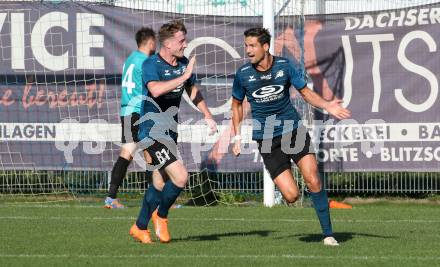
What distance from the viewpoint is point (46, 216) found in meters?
13.1

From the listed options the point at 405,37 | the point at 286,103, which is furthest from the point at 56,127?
the point at 286,103

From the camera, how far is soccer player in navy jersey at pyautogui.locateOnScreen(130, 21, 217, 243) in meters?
9.73

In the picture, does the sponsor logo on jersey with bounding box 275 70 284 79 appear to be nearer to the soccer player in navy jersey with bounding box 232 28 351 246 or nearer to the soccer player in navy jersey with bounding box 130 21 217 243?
the soccer player in navy jersey with bounding box 232 28 351 246

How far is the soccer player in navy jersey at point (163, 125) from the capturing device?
973cm

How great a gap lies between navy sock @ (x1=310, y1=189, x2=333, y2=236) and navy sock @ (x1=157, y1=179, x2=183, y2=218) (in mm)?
1358

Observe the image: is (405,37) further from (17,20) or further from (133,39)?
(17,20)

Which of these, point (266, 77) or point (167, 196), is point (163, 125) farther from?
point (266, 77)

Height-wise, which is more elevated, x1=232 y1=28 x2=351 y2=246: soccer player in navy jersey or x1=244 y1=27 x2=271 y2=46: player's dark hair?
x1=244 y1=27 x2=271 y2=46: player's dark hair

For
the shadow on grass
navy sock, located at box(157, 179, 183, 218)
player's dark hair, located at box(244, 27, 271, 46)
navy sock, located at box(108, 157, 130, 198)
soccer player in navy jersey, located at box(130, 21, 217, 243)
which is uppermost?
player's dark hair, located at box(244, 27, 271, 46)

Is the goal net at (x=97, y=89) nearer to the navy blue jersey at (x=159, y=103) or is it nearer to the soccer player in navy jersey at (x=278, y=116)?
the soccer player in navy jersey at (x=278, y=116)

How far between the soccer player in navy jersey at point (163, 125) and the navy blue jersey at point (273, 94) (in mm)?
494

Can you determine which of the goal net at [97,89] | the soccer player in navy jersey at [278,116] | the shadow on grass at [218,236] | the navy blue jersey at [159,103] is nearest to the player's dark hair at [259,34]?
the soccer player in navy jersey at [278,116]

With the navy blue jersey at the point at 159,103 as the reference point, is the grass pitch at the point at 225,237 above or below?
below

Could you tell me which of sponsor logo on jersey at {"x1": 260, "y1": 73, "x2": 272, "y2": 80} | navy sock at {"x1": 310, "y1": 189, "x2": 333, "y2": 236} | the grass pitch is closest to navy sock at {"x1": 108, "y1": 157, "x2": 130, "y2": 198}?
the grass pitch
